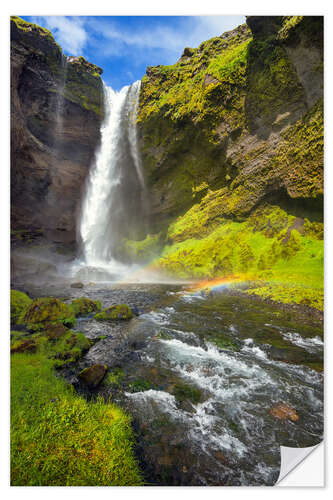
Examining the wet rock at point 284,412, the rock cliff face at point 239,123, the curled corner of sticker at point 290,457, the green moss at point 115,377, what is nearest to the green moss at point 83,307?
the green moss at point 115,377

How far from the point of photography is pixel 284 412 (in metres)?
3.10

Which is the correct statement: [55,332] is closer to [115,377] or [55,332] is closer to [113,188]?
[115,377]

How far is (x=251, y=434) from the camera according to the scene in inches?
108

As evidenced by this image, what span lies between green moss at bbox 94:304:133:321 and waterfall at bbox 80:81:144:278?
57.6 feet

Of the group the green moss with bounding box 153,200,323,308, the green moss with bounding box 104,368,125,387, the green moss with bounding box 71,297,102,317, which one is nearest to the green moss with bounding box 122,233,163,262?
the green moss with bounding box 153,200,323,308

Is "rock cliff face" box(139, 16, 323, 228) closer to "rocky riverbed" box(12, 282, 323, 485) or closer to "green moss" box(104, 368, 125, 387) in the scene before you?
"rocky riverbed" box(12, 282, 323, 485)

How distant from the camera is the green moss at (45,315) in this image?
15.0 feet

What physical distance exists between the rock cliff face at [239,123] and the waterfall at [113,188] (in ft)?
6.08

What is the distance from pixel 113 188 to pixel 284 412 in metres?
26.8

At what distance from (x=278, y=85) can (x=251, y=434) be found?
18.1 m

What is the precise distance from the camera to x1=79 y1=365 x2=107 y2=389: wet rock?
3.53 metres

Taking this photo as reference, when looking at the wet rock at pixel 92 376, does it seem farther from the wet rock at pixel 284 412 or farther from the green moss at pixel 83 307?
the green moss at pixel 83 307

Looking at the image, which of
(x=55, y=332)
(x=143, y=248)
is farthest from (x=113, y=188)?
(x=55, y=332)
